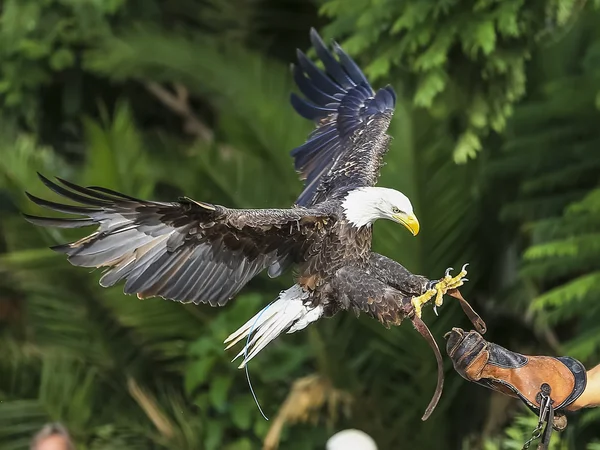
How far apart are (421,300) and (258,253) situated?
19.2 inches

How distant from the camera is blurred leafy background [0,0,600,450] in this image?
14.9 feet

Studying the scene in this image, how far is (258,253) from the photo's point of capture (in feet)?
8.25

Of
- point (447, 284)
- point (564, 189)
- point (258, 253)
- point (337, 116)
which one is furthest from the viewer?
point (564, 189)

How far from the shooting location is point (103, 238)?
2355 millimetres

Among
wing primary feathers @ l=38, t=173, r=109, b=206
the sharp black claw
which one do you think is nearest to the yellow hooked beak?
the sharp black claw

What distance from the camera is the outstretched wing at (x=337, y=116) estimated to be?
10.3 feet

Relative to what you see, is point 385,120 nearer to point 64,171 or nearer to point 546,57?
point 546,57

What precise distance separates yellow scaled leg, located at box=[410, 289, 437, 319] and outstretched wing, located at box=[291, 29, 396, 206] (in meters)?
0.82

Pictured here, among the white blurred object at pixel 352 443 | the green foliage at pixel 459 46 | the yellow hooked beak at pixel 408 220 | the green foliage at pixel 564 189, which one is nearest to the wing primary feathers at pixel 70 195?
the yellow hooked beak at pixel 408 220

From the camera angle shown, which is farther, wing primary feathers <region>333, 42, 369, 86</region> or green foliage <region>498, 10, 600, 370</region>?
green foliage <region>498, 10, 600, 370</region>

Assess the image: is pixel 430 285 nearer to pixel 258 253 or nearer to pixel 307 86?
pixel 258 253

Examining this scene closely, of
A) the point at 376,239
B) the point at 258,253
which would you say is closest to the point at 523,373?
the point at 258,253

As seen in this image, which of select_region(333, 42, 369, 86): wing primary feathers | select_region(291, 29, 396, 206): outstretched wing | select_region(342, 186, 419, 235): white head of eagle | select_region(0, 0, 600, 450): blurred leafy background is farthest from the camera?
select_region(0, 0, 600, 450): blurred leafy background

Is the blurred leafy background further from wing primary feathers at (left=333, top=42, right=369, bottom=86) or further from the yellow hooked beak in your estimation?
Result: the yellow hooked beak
